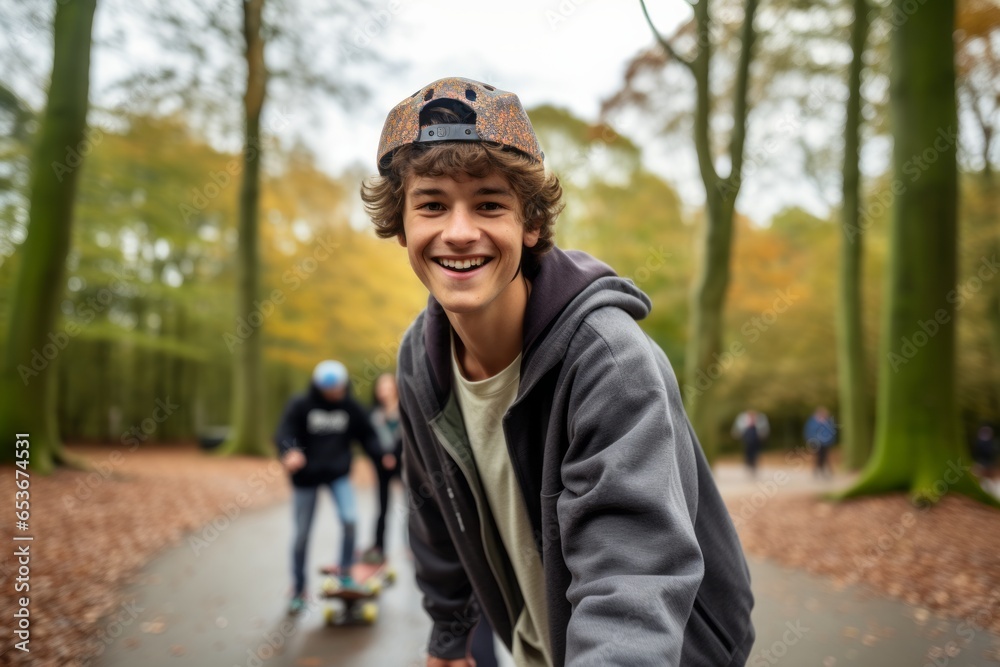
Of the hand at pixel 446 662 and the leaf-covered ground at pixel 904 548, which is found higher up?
the hand at pixel 446 662

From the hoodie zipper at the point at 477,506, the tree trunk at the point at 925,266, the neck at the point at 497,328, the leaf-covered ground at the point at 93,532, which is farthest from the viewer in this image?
the tree trunk at the point at 925,266

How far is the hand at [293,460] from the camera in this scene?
262 inches

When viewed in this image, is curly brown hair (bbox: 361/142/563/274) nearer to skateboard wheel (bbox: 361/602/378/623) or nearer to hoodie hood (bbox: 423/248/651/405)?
hoodie hood (bbox: 423/248/651/405)

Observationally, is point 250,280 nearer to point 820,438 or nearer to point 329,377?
point 329,377

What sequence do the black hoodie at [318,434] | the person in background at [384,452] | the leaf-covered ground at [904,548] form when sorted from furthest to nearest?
the person in background at [384,452], the black hoodie at [318,434], the leaf-covered ground at [904,548]

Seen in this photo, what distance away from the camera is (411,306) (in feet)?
81.6

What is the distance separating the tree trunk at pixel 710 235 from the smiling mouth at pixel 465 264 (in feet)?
38.0

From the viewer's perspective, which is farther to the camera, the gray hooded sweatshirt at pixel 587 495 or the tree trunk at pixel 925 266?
Result: the tree trunk at pixel 925 266

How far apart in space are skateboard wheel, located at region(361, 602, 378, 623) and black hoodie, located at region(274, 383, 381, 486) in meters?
1.35

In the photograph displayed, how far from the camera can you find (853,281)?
16.5 meters

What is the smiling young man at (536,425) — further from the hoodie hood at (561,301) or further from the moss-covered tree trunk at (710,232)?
the moss-covered tree trunk at (710,232)

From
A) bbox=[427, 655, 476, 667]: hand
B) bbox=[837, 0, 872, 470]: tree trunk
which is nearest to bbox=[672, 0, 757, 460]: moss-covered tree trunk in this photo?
bbox=[837, 0, 872, 470]: tree trunk

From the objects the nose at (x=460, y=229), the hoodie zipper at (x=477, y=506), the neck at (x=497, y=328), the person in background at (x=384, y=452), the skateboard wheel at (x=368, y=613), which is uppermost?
the nose at (x=460, y=229)

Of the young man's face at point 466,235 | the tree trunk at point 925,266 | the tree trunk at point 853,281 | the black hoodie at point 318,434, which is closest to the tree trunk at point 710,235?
the tree trunk at point 853,281
